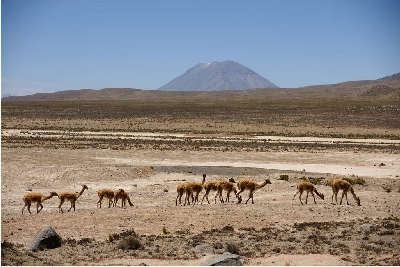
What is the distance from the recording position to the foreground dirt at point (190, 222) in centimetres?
1223

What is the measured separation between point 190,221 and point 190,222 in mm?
103

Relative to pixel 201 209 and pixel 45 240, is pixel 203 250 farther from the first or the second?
pixel 201 209

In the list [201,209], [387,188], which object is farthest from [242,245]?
[387,188]

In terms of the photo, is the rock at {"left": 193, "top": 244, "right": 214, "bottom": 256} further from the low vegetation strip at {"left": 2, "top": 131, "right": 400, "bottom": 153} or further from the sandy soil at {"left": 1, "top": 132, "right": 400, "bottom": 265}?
the low vegetation strip at {"left": 2, "top": 131, "right": 400, "bottom": 153}

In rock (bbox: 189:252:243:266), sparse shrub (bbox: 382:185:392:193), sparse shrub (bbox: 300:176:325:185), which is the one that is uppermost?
rock (bbox: 189:252:243:266)

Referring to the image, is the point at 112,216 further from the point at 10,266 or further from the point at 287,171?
the point at 287,171

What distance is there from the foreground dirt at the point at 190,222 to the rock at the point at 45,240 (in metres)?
0.28

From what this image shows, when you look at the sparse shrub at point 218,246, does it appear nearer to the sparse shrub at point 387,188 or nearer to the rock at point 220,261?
the rock at point 220,261

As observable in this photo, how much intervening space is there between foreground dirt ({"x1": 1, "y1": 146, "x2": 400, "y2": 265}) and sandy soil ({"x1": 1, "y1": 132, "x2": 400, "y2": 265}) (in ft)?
0.10

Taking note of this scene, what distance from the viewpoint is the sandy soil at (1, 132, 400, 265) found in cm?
1223

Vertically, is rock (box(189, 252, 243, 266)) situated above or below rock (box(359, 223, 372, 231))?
above

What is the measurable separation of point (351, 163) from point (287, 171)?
21.7 feet

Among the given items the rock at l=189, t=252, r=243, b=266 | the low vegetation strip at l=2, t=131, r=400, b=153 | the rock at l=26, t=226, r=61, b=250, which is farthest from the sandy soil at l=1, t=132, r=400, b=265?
the low vegetation strip at l=2, t=131, r=400, b=153

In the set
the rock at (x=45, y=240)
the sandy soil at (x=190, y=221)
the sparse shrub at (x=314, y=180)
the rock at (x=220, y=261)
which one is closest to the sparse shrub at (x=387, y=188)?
the sandy soil at (x=190, y=221)
